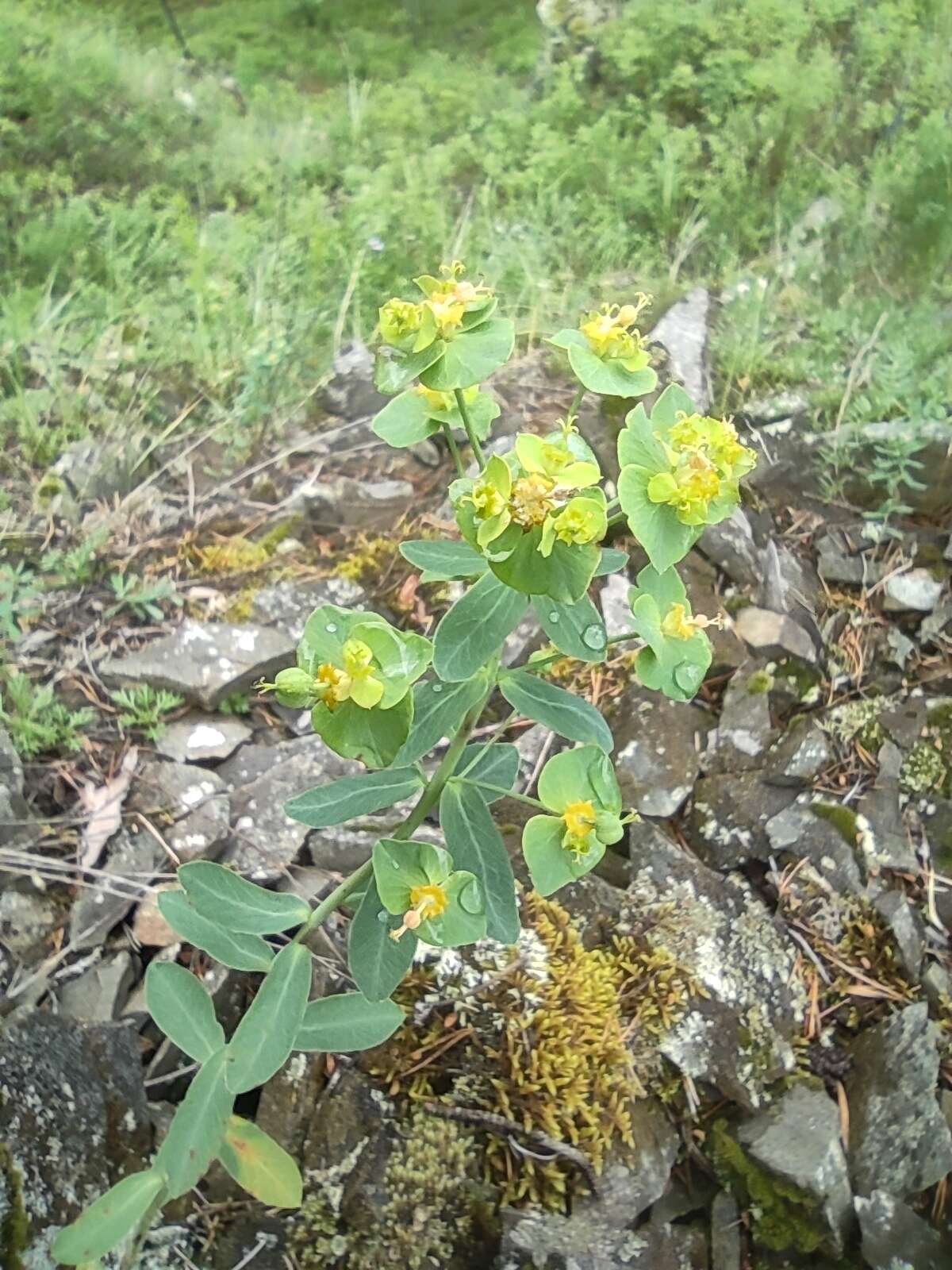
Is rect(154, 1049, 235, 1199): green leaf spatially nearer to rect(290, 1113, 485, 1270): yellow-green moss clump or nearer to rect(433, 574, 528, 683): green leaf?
rect(290, 1113, 485, 1270): yellow-green moss clump

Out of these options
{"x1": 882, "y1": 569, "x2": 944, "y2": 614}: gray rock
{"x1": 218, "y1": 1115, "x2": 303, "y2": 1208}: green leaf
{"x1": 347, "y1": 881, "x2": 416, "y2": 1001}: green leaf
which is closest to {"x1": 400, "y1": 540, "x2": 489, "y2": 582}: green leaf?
{"x1": 347, "y1": 881, "x2": 416, "y2": 1001}: green leaf

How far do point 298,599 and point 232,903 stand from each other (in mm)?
970

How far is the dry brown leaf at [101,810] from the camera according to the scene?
1827 millimetres

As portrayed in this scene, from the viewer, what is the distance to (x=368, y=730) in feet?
3.45

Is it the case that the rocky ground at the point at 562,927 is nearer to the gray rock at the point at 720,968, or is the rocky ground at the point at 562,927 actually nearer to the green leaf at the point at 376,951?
the gray rock at the point at 720,968

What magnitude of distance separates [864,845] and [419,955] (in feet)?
3.24

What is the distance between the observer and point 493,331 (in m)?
1.14

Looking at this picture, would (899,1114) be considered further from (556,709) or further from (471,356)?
(471,356)

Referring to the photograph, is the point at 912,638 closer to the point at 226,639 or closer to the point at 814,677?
the point at 814,677

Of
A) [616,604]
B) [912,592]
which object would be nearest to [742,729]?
[616,604]

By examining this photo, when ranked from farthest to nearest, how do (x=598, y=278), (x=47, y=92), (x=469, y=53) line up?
(x=469, y=53)
(x=47, y=92)
(x=598, y=278)

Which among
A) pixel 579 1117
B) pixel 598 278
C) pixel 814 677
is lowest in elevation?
pixel 579 1117

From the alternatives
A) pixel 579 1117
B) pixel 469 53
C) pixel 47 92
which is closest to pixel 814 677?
pixel 579 1117

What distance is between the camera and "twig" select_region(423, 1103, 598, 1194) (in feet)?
5.16
